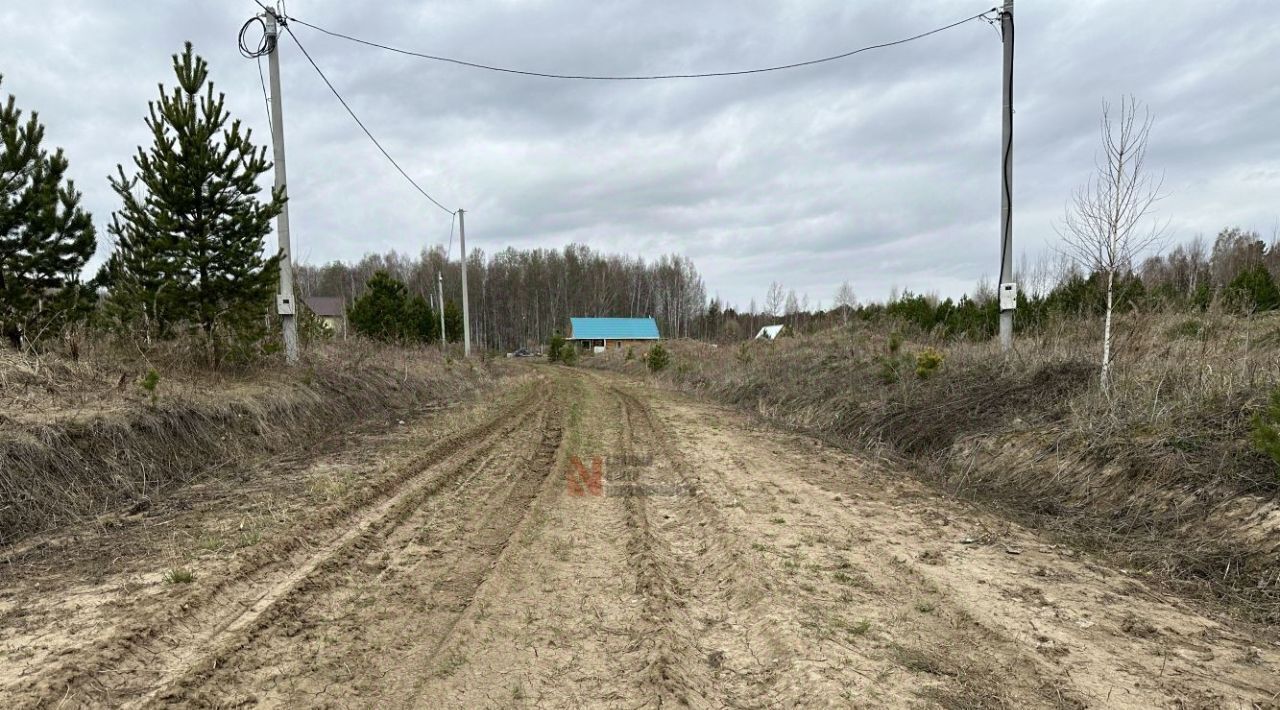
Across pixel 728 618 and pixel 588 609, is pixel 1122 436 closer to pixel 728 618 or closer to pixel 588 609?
pixel 728 618

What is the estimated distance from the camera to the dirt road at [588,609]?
9.71ft

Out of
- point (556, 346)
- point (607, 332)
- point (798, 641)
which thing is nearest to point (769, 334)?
point (556, 346)

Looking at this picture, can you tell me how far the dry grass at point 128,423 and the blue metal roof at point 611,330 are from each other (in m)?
56.5

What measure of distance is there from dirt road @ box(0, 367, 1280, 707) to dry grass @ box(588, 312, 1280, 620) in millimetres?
605

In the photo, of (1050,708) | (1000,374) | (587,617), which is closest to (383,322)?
(1000,374)

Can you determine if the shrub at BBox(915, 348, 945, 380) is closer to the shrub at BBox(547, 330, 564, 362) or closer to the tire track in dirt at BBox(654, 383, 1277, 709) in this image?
the tire track in dirt at BBox(654, 383, 1277, 709)

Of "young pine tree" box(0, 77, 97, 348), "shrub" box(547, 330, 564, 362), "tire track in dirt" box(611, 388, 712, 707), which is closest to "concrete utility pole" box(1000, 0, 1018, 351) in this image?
"tire track in dirt" box(611, 388, 712, 707)

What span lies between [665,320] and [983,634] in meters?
84.3

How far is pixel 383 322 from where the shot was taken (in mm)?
28516

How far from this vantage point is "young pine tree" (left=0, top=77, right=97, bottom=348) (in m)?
9.05

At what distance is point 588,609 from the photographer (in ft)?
12.6

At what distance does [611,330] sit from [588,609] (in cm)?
6647

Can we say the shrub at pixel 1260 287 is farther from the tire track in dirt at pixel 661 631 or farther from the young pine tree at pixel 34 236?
the young pine tree at pixel 34 236

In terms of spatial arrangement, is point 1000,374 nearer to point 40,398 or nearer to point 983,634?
point 983,634
